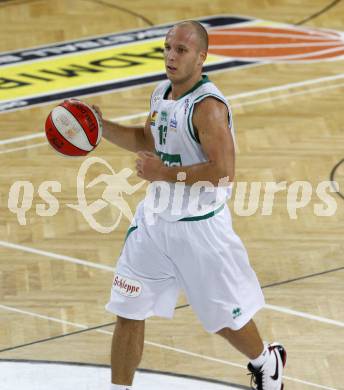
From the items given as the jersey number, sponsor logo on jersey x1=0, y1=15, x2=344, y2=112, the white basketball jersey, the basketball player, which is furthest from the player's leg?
sponsor logo on jersey x1=0, y1=15, x2=344, y2=112

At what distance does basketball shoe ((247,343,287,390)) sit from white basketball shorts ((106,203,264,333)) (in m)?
0.38

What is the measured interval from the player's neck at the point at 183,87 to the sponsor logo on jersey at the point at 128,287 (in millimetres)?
980

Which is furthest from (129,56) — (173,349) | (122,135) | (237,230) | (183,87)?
(183,87)

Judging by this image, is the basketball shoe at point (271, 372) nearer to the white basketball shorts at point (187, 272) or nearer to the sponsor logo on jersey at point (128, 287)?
the white basketball shorts at point (187, 272)

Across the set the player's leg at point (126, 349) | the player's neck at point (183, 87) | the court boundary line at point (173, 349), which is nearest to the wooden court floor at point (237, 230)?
the court boundary line at point (173, 349)

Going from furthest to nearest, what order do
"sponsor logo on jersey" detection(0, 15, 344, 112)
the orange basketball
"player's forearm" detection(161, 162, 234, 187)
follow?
"sponsor logo on jersey" detection(0, 15, 344, 112)
the orange basketball
"player's forearm" detection(161, 162, 234, 187)

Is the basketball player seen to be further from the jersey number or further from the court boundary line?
the court boundary line

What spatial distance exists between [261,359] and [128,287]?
86 cm

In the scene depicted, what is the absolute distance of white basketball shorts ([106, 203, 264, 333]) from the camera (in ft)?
19.8

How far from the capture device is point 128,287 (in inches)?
239

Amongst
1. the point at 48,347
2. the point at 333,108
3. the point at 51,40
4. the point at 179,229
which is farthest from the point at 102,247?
the point at 51,40

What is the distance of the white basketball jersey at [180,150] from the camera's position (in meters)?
5.89

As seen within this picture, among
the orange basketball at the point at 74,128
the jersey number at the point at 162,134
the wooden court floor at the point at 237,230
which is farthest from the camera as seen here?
the wooden court floor at the point at 237,230

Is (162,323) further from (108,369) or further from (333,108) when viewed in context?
(333,108)
